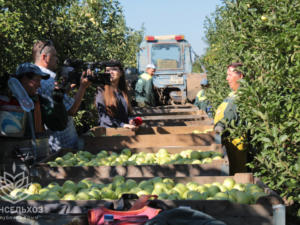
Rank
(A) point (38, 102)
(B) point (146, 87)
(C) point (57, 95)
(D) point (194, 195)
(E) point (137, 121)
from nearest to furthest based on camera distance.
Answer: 1. (D) point (194, 195)
2. (A) point (38, 102)
3. (C) point (57, 95)
4. (E) point (137, 121)
5. (B) point (146, 87)

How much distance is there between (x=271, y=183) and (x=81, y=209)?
169cm

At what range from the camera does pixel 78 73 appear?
4508 mm

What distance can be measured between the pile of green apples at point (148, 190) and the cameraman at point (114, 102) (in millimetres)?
2389

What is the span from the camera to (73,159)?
13.7 ft

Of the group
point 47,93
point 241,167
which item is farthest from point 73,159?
point 241,167

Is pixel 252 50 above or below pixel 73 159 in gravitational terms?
above

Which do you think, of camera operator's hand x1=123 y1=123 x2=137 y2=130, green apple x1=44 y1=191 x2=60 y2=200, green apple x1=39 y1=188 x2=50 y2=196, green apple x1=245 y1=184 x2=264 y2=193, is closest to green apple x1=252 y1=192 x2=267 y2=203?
green apple x1=245 y1=184 x2=264 y2=193

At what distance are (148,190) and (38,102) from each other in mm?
1553

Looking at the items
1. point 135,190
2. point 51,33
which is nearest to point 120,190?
point 135,190

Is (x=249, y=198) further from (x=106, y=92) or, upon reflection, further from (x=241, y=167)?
(x=106, y=92)

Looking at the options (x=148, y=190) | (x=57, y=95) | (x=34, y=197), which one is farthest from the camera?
(x=57, y=95)

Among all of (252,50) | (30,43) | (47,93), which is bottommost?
(47,93)

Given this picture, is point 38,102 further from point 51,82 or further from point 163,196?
point 163,196

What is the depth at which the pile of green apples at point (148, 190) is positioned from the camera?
9.12 feet
